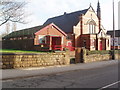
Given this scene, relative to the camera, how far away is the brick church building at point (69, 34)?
3005cm

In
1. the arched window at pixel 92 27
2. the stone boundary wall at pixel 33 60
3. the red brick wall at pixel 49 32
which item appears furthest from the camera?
the arched window at pixel 92 27

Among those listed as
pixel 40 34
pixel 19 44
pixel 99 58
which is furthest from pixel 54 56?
pixel 19 44

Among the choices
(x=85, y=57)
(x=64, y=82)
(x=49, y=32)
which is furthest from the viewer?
(x=49, y=32)

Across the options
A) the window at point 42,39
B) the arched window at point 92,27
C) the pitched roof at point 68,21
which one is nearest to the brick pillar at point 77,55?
the window at point 42,39

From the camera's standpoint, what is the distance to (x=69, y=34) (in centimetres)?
3944

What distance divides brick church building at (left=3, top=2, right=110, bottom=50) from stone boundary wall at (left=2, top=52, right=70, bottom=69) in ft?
33.5

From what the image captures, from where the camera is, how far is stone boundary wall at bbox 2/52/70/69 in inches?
539

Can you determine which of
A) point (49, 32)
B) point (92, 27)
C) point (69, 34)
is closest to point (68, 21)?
point (69, 34)

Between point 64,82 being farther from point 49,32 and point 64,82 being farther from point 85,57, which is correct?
point 49,32

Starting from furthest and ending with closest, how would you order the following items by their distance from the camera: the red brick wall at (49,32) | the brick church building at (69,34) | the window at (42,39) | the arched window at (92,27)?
the arched window at (92,27), the brick church building at (69,34), the window at (42,39), the red brick wall at (49,32)

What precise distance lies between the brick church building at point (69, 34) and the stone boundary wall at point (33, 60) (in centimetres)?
1022

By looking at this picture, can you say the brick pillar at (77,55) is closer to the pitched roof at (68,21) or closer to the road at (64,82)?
the road at (64,82)

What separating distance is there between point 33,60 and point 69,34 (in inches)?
979

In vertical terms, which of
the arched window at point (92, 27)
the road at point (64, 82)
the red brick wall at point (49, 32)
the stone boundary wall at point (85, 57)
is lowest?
the road at point (64, 82)
